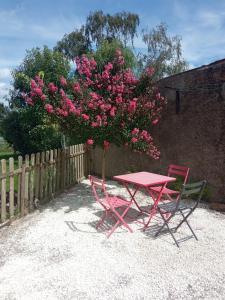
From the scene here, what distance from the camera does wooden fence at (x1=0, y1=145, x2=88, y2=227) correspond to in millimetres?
5456

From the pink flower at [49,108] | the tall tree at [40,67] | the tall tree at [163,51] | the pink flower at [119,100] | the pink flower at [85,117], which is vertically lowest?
the pink flower at [85,117]

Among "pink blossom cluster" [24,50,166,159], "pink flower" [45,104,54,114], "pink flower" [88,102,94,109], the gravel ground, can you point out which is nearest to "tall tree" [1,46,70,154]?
"pink blossom cluster" [24,50,166,159]

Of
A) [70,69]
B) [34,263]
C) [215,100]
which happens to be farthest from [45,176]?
[70,69]

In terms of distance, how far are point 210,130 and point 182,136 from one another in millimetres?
866

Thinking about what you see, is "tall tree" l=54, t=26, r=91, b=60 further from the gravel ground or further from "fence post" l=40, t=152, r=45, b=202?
the gravel ground

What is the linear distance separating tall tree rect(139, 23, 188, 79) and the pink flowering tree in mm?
19258

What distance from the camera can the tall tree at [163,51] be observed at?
2603cm

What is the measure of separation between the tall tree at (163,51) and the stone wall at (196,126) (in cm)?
1897

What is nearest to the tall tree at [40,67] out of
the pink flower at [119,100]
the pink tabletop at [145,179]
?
the pink flower at [119,100]

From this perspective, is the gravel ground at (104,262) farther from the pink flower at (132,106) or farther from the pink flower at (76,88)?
the pink flower at (76,88)

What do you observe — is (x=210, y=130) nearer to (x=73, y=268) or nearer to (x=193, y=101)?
(x=193, y=101)

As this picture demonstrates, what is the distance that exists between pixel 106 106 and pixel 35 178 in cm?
208

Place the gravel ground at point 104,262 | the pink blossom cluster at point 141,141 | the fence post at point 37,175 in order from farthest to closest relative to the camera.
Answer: the pink blossom cluster at point 141,141 < the fence post at point 37,175 < the gravel ground at point 104,262

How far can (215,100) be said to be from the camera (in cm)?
658
